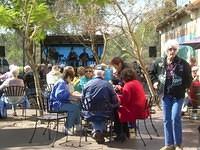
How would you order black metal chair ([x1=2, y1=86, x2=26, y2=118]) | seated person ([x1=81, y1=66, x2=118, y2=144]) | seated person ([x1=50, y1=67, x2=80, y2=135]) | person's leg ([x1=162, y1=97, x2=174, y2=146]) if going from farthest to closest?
black metal chair ([x1=2, y1=86, x2=26, y2=118]) < seated person ([x1=50, y1=67, x2=80, y2=135]) < seated person ([x1=81, y1=66, x2=118, y2=144]) < person's leg ([x1=162, y1=97, x2=174, y2=146])

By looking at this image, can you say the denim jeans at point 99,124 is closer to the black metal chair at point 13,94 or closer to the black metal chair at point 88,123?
the black metal chair at point 88,123

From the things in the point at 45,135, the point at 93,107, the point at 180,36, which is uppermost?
the point at 180,36

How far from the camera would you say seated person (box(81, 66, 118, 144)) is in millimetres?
10070

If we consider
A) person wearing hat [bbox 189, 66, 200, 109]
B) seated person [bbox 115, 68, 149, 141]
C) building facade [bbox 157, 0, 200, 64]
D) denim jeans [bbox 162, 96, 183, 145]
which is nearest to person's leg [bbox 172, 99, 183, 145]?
denim jeans [bbox 162, 96, 183, 145]

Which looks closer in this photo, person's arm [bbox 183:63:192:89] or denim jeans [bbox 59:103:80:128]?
person's arm [bbox 183:63:192:89]

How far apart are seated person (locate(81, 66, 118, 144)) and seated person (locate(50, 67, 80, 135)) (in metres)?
1.02

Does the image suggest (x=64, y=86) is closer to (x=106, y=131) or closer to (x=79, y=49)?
(x=106, y=131)

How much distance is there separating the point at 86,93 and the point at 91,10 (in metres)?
12.2

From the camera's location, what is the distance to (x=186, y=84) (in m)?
8.86

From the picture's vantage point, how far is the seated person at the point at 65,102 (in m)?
11.2

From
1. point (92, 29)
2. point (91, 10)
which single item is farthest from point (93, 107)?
point (92, 29)

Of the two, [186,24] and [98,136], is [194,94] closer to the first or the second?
[98,136]

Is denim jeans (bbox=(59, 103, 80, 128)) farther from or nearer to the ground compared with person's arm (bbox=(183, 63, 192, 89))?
nearer to the ground

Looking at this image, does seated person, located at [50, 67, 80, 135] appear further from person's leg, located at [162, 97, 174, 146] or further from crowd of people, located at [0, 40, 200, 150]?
person's leg, located at [162, 97, 174, 146]
